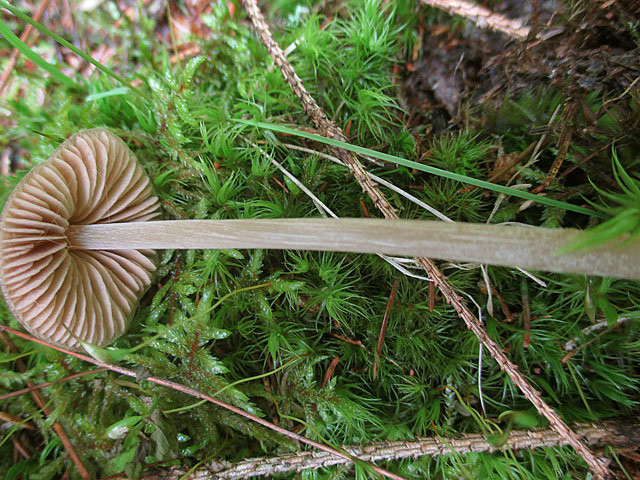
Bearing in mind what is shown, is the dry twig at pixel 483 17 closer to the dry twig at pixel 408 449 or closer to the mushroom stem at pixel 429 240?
the mushroom stem at pixel 429 240

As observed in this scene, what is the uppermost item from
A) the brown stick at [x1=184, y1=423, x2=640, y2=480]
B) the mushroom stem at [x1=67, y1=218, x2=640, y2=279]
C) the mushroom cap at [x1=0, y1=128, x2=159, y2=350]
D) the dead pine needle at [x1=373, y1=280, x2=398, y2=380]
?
the mushroom cap at [x1=0, y1=128, x2=159, y2=350]

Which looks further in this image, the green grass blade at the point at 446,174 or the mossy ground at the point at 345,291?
the mossy ground at the point at 345,291

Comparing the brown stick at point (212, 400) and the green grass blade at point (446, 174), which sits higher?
the green grass blade at point (446, 174)

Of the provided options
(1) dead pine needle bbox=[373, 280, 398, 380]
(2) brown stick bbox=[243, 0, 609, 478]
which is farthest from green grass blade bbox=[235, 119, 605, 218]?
(1) dead pine needle bbox=[373, 280, 398, 380]

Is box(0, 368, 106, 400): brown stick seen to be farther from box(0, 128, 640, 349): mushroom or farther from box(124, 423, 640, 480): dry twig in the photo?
box(124, 423, 640, 480): dry twig

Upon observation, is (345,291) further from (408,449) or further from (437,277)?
(408,449)

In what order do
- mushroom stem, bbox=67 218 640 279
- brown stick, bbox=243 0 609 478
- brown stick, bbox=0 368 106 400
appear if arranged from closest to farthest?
mushroom stem, bbox=67 218 640 279 < brown stick, bbox=243 0 609 478 < brown stick, bbox=0 368 106 400

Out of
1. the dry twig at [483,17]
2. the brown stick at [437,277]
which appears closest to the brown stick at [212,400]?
the brown stick at [437,277]
